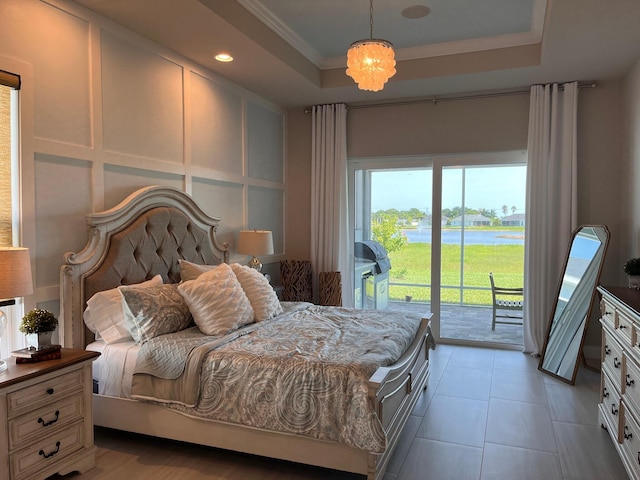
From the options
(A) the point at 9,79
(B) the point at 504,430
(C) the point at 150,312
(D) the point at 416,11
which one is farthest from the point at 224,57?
(B) the point at 504,430

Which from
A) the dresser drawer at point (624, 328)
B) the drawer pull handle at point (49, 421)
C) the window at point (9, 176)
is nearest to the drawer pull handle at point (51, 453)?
the drawer pull handle at point (49, 421)

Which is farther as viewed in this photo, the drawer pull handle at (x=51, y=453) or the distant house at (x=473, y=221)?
the distant house at (x=473, y=221)

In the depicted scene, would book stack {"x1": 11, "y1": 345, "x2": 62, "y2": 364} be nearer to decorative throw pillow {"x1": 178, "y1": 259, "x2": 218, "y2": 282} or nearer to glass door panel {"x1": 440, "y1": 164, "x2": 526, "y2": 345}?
decorative throw pillow {"x1": 178, "y1": 259, "x2": 218, "y2": 282}

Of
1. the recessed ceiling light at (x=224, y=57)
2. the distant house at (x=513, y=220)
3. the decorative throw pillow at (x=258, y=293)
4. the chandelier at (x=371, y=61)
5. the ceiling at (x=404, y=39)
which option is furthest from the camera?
the distant house at (x=513, y=220)

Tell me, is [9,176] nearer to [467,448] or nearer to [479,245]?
[467,448]

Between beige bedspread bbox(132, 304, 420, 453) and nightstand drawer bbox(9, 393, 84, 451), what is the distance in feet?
1.13

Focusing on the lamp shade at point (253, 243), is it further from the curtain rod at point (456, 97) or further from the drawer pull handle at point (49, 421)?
the drawer pull handle at point (49, 421)

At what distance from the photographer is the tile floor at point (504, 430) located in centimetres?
262

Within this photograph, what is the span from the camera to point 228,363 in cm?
258

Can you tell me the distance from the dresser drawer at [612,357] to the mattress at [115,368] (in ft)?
9.15

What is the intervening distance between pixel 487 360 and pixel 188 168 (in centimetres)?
336

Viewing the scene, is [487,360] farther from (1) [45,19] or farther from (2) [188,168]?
(1) [45,19]

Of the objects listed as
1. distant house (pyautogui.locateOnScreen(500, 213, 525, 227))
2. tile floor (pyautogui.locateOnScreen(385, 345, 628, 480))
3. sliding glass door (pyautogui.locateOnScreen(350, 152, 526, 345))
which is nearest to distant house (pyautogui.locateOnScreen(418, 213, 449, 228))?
sliding glass door (pyautogui.locateOnScreen(350, 152, 526, 345))

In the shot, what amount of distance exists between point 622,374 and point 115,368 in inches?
114
